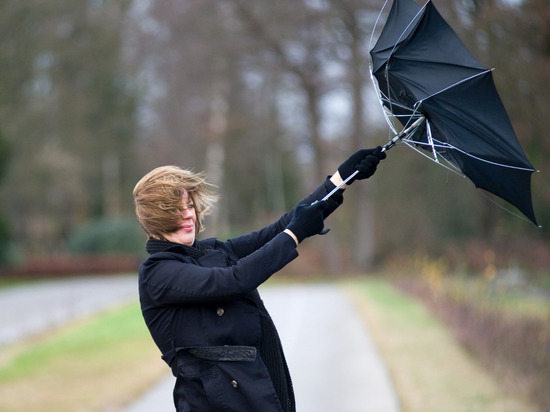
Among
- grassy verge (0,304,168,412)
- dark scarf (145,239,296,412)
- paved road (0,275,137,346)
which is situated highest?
paved road (0,275,137,346)

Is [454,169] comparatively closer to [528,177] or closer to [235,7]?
[528,177]

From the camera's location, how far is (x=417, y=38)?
383 centimetres

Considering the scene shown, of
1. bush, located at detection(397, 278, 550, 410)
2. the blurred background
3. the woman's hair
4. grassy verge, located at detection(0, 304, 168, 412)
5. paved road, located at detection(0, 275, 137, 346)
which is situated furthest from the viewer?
the blurred background

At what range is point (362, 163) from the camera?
3596 millimetres

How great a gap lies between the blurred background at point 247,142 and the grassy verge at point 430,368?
29cm

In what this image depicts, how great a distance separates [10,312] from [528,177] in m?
19.9

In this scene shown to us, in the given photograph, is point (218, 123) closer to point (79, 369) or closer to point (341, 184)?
point (79, 369)

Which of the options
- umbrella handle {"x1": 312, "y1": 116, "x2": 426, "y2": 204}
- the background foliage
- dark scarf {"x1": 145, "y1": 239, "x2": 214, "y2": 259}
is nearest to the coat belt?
dark scarf {"x1": 145, "y1": 239, "x2": 214, "y2": 259}

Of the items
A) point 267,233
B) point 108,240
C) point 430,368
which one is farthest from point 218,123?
point 267,233

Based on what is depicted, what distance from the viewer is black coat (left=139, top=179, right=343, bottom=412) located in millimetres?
3166

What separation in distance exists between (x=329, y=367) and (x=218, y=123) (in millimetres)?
29507

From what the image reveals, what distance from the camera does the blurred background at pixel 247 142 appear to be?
19281 mm

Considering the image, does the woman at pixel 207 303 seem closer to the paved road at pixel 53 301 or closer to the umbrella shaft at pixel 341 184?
the umbrella shaft at pixel 341 184

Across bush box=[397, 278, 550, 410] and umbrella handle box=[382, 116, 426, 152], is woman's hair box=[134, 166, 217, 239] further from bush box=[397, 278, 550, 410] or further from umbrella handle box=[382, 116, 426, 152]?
bush box=[397, 278, 550, 410]
